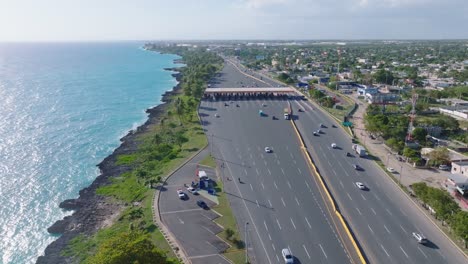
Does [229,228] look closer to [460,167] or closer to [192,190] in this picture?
[192,190]

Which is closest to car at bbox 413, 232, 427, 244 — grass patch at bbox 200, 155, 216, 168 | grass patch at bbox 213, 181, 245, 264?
grass patch at bbox 213, 181, 245, 264

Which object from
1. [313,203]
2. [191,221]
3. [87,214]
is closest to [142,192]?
[87,214]

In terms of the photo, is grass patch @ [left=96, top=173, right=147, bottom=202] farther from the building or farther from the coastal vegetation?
the building

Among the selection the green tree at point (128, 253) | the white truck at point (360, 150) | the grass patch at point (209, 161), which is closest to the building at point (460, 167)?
the white truck at point (360, 150)

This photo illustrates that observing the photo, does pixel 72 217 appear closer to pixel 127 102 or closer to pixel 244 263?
pixel 244 263

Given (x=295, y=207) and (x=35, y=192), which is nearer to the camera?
(x=295, y=207)

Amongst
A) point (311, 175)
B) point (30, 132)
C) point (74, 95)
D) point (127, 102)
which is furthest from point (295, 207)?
point (74, 95)
